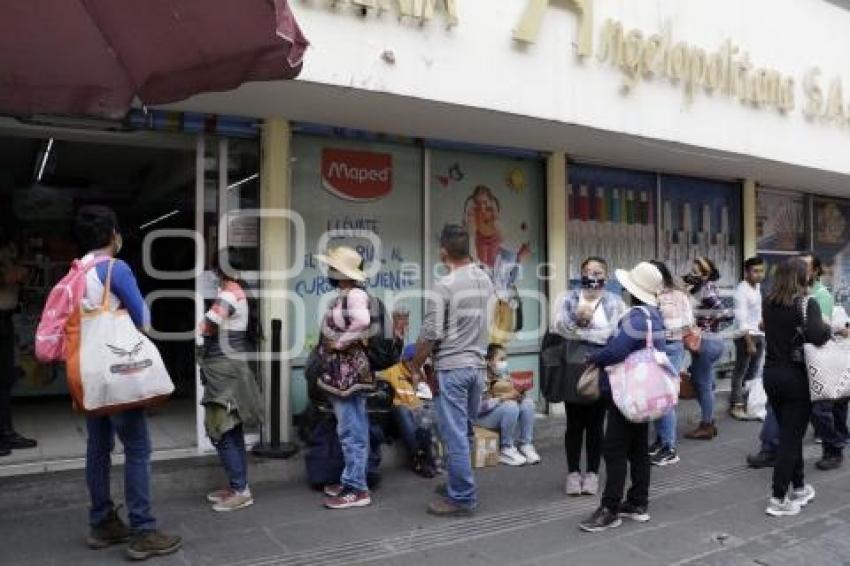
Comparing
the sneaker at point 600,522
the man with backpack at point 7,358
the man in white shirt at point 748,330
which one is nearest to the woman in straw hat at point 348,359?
the sneaker at point 600,522

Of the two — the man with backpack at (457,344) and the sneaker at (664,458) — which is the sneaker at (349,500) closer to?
the man with backpack at (457,344)

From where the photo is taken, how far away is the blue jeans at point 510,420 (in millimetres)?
6168

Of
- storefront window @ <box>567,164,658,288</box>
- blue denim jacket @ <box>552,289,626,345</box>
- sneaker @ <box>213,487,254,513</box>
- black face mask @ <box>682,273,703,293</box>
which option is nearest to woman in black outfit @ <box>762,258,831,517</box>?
blue denim jacket @ <box>552,289,626,345</box>

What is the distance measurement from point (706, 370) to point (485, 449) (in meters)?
2.46

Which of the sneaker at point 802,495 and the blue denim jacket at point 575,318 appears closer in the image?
the blue denim jacket at point 575,318

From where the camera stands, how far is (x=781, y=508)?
499cm

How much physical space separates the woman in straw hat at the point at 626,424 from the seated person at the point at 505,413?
1.45 m

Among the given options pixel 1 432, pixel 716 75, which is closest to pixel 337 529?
pixel 1 432

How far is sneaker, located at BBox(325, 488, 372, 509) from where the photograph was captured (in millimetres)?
5000

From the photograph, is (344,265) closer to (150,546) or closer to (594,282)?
(594,282)

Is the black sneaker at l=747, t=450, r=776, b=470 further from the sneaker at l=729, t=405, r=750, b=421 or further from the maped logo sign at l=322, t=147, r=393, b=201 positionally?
the maped logo sign at l=322, t=147, r=393, b=201

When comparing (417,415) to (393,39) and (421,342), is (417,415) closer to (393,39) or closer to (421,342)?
(421,342)

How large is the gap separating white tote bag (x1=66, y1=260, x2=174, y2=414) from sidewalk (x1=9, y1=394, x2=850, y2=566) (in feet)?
3.02

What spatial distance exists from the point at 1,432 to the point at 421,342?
320 cm
